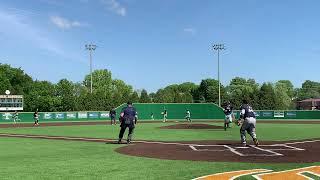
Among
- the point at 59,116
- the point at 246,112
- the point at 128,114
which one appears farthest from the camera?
the point at 59,116

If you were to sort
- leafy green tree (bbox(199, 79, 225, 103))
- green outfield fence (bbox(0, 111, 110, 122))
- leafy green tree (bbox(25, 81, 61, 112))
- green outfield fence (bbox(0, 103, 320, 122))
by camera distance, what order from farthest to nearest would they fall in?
leafy green tree (bbox(199, 79, 225, 103))
leafy green tree (bbox(25, 81, 61, 112))
green outfield fence (bbox(0, 103, 320, 122))
green outfield fence (bbox(0, 111, 110, 122))

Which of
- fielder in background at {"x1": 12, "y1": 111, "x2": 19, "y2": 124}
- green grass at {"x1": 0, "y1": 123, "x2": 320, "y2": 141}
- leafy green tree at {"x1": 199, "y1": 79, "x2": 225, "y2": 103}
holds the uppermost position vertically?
leafy green tree at {"x1": 199, "y1": 79, "x2": 225, "y2": 103}

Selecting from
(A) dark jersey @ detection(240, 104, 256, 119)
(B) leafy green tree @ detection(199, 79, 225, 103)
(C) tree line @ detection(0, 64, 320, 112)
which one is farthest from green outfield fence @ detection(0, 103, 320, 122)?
(B) leafy green tree @ detection(199, 79, 225, 103)

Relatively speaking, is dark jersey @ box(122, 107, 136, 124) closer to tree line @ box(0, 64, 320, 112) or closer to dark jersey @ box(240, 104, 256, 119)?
dark jersey @ box(240, 104, 256, 119)

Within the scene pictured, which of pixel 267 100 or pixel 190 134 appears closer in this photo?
pixel 190 134

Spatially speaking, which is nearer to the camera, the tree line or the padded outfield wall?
the padded outfield wall

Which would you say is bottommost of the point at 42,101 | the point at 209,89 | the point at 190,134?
the point at 190,134

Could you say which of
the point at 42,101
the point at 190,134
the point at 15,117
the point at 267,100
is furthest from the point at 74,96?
the point at 190,134

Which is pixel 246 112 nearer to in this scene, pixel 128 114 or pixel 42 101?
pixel 128 114

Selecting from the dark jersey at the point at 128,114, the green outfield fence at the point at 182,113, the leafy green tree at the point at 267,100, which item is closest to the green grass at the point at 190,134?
the dark jersey at the point at 128,114

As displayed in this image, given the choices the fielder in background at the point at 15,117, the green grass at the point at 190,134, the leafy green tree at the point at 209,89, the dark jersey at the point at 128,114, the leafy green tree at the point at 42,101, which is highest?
the leafy green tree at the point at 209,89

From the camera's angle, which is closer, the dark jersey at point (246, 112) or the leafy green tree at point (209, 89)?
the dark jersey at point (246, 112)

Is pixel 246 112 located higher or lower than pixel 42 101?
lower

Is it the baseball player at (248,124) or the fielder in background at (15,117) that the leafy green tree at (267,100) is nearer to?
the fielder in background at (15,117)
